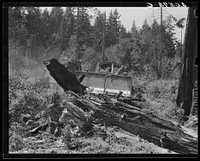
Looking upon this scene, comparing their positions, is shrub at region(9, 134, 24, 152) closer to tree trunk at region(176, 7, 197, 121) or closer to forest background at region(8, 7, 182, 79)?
forest background at region(8, 7, 182, 79)

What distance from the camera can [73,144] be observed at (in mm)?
5352

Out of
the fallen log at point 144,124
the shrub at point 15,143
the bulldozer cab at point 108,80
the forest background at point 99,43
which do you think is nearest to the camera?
the shrub at point 15,143

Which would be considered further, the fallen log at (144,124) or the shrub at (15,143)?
the fallen log at (144,124)

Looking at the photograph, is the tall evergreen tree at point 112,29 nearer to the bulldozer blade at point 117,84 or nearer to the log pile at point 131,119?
the bulldozer blade at point 117,84

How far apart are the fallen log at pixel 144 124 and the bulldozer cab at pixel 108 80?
379mm

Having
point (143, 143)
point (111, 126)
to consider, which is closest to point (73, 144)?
point (111, 126)

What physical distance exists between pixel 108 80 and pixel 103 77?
6.7 inches

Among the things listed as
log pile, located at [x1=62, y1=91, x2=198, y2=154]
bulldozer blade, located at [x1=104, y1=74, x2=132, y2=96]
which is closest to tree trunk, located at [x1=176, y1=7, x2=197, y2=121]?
log pile, located at [x1=62, y1=91, x2=198, y2=154]

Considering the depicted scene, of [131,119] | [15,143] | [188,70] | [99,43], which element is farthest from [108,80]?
[15,143]

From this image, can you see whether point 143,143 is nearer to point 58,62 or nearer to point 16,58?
point 58,62

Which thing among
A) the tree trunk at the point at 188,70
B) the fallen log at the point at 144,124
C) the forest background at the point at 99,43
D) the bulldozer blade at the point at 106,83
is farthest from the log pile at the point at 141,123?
the forest background at the point at 99,43

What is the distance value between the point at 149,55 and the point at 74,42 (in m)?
1.70

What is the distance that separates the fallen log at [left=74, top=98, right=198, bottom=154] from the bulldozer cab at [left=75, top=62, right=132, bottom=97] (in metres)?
0.38

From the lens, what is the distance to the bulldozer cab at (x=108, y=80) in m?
6.16
